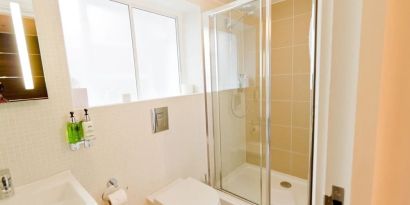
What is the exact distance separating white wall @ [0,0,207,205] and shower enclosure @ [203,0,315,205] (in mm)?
468

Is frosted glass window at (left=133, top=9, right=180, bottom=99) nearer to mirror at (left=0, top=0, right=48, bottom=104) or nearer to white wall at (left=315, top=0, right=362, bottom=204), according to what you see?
mirror at (left=0, top=0, right=48, bottom=104)

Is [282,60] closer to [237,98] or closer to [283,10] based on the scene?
[283,10]

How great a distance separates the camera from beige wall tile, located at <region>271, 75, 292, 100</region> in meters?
2.30

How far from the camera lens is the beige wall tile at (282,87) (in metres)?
2.30

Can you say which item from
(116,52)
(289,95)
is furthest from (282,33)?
(116,52)

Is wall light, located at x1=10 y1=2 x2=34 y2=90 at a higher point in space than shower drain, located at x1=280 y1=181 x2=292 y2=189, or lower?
higher

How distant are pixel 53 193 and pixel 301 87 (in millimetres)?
2363

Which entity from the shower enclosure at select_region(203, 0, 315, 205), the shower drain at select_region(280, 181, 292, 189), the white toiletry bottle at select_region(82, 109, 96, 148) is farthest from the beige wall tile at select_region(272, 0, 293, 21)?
the white toiletry bottle at select_region(82, 109, 96, 148)

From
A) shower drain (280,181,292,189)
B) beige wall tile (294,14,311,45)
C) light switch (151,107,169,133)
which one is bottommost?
shower drain (280,181,292,189)

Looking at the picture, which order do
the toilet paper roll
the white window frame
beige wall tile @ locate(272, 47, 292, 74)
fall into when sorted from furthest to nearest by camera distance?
beige wall tile @ locate(272, 47, 292, 74) → the white window frame → the toilet paper roll

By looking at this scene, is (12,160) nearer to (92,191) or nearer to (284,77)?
(92,191)

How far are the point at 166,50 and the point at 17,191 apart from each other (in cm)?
161

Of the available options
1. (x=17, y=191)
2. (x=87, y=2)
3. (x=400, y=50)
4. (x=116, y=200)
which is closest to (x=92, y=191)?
(x=116, y=200)

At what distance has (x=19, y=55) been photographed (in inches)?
38.2
